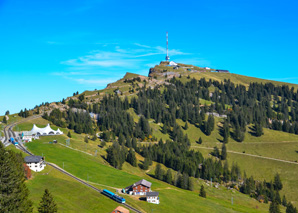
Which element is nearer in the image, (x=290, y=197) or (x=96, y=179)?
(x=96, y=179)

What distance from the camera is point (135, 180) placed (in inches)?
4995

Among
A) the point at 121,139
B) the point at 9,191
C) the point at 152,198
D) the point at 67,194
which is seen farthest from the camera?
the point at 121,139

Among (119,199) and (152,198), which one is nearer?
(119,199)

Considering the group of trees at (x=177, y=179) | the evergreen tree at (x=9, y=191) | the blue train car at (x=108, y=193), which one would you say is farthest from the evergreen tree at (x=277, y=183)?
the evergreen tree at (x=9, y=191)

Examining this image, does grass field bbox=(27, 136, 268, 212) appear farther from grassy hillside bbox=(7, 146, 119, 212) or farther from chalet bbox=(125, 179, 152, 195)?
grassy hillside bbox=(7, 146, 119, 212)

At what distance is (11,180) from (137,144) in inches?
5858

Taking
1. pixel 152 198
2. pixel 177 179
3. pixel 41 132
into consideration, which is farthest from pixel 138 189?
pixel 41 132

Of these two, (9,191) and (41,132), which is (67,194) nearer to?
(9,191)

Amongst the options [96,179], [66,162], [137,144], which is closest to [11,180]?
[96,179]

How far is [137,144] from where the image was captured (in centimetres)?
19700

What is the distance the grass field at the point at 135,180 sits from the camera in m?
103

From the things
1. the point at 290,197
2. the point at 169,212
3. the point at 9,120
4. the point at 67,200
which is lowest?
the point at 290,197

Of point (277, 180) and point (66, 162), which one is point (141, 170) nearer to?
point (66, 162)

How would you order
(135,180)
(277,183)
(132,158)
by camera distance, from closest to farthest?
(135,180), (277,183), (132,158)
